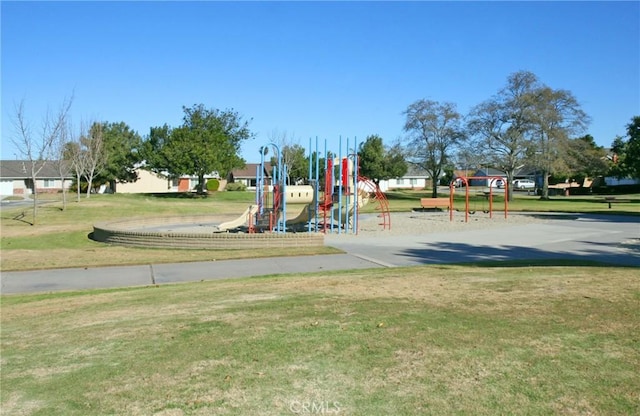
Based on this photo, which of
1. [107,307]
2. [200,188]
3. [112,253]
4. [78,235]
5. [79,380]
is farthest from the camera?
[200,188]

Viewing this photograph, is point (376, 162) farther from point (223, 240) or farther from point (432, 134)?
point (223, 240)

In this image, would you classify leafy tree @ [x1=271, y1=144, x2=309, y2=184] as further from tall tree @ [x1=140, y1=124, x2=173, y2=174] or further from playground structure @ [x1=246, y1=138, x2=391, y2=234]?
playground structure @ [x1=246, y1=138, x2=391, y2=234]

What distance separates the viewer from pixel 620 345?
185 inches

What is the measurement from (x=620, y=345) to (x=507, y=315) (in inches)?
48.6

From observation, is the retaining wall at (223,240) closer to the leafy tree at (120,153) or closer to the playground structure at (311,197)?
the playground structure at (311,197)

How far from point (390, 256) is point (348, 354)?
33.4 ft

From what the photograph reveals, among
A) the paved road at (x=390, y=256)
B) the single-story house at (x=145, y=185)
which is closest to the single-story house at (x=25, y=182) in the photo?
the single-story house at (x=145, y=185)

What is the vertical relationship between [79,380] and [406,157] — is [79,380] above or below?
below

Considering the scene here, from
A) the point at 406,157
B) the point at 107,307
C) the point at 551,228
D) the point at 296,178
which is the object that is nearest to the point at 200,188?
the point at 296,178

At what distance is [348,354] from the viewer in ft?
15.6

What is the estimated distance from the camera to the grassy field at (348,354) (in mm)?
3900

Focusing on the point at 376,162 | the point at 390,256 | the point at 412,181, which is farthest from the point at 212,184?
the point at 390,256

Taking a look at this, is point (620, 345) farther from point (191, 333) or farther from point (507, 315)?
point (191, 333)

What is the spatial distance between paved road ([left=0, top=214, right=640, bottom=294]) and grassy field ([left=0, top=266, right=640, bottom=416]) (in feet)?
13.8
